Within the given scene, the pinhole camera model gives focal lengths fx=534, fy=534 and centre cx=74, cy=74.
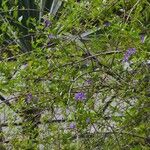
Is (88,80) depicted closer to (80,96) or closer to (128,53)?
(80,96)

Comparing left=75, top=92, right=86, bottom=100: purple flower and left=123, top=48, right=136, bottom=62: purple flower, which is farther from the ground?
left=123, top=48, right=136, bottom=62: purple flower

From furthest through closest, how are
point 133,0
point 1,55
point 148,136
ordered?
point 1,55 < point 133,0 < point 148,136

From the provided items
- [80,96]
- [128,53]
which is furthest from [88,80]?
[128,53]

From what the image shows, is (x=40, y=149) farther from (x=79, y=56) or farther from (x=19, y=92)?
(x=79, y=56)

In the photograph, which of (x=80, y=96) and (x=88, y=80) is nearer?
(x=80, y=96)

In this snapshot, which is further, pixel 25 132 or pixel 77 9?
pixel 25 132

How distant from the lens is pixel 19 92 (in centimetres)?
251

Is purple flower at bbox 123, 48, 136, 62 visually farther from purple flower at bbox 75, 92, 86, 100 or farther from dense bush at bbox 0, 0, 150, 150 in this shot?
purple flower at bbox 75, 92, 86, 100

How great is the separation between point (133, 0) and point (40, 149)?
2.94 feet

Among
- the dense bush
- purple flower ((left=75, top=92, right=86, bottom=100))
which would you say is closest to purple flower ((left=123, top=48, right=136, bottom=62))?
the dense bush

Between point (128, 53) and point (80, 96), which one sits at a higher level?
point (128, 53)

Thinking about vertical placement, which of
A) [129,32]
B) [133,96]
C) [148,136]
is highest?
[129,32]

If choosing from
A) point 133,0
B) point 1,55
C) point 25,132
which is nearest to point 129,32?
point 133,0

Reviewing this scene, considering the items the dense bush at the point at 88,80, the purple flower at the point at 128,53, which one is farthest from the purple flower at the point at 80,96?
the purple flower at the point at 128,53
